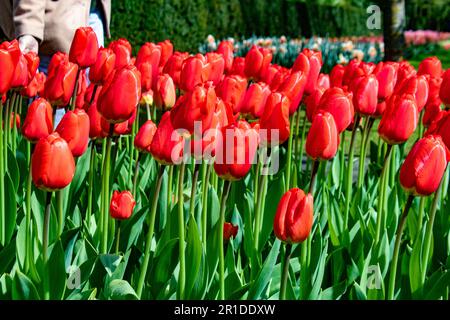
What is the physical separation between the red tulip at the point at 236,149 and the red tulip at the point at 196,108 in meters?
0.05

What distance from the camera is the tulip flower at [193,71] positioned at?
8.13 feet

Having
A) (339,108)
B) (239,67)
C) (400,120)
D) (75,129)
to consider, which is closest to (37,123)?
(75,129)

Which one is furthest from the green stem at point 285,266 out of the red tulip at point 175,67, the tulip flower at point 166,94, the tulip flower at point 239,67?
the tulip flower at point 239,67

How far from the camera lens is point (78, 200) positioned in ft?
8.68

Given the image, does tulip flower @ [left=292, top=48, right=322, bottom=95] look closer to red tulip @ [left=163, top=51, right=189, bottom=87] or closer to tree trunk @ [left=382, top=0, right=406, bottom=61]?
red tulip @ [left=163, top=51, right=189, bottom=87]

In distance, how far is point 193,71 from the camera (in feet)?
8.16

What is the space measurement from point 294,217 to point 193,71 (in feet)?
3.22

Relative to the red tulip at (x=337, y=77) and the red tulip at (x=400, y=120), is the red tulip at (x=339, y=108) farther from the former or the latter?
the red tulip at (x=337, y=77)

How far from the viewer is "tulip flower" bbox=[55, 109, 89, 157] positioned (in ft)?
6.14
